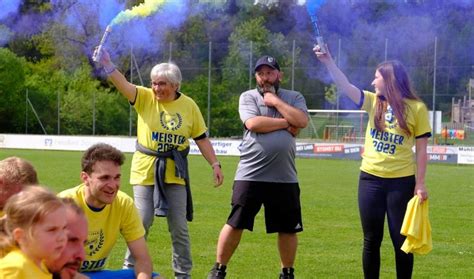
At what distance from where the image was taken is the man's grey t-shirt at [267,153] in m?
7.55

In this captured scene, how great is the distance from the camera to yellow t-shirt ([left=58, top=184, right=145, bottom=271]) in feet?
18.2

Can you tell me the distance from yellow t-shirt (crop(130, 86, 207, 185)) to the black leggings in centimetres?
159

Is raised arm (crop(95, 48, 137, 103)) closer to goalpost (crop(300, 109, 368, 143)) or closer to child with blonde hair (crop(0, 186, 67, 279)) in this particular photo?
child with blonde hair (crop(0, 186, 67, 279))

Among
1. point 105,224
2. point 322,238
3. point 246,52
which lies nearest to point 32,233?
point 105,224

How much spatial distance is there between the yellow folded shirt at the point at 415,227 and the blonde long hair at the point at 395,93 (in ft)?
2.06

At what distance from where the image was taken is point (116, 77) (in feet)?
24.1

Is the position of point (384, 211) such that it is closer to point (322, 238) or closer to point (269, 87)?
point (269, 87)

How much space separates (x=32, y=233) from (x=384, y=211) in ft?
13.7

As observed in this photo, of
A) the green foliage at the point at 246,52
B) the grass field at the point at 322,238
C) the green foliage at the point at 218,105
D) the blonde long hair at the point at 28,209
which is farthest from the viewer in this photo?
the green foliage at the point at 246,52

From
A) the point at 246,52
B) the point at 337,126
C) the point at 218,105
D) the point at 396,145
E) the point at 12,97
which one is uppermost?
the point at 246,52

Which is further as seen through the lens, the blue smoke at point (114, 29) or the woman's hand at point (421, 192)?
the blue smoke at point (114, 29)

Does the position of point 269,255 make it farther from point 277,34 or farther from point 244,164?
point 277,34

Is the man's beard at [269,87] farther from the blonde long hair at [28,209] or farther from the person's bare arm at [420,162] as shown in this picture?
the blonde long hair at [28,209]

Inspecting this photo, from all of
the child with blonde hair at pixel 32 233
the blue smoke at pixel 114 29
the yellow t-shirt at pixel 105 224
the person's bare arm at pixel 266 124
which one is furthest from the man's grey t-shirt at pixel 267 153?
the blue smoke at pixel 114 29
